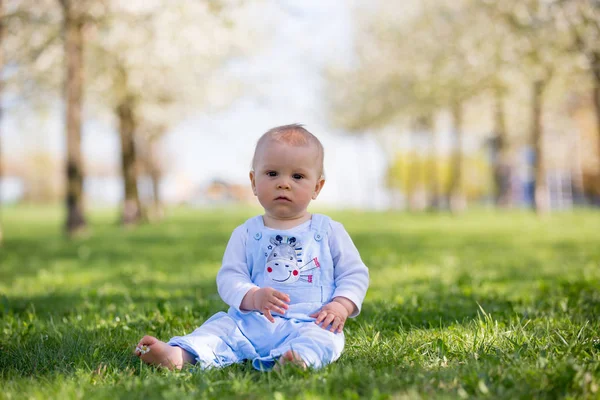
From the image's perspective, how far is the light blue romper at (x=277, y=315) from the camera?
3.34 meters

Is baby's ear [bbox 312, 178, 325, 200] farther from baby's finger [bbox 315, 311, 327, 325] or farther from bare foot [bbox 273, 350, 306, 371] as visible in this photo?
bare foot [bbox 273, 350, 306, 371]

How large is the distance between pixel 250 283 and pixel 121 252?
322 inches

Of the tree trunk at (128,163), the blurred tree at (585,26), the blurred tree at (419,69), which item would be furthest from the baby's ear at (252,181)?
the tree trunk at (128,163)

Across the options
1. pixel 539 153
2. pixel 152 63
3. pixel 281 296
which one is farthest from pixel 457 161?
pixel 281 296

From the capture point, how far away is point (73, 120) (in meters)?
15.4

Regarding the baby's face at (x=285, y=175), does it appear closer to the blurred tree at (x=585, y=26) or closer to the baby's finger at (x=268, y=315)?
the baby's finger at (x=268, y=315)

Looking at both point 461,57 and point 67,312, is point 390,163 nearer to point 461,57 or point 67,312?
point 461,57

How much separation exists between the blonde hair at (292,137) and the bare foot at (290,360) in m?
1.09

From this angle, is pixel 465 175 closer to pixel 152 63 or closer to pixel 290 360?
pixel 152 63

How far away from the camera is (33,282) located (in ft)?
24.4

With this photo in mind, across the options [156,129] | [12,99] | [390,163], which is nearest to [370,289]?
[12,99]

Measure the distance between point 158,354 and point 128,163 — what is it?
19.2 m

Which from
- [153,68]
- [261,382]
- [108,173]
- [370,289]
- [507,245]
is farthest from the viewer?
[108,173]

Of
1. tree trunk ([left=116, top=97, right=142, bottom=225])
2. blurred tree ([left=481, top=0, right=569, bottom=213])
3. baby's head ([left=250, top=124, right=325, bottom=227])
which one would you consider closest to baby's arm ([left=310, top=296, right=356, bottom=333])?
baby's head ([left=250, top=124, right=325, bottom=227])
